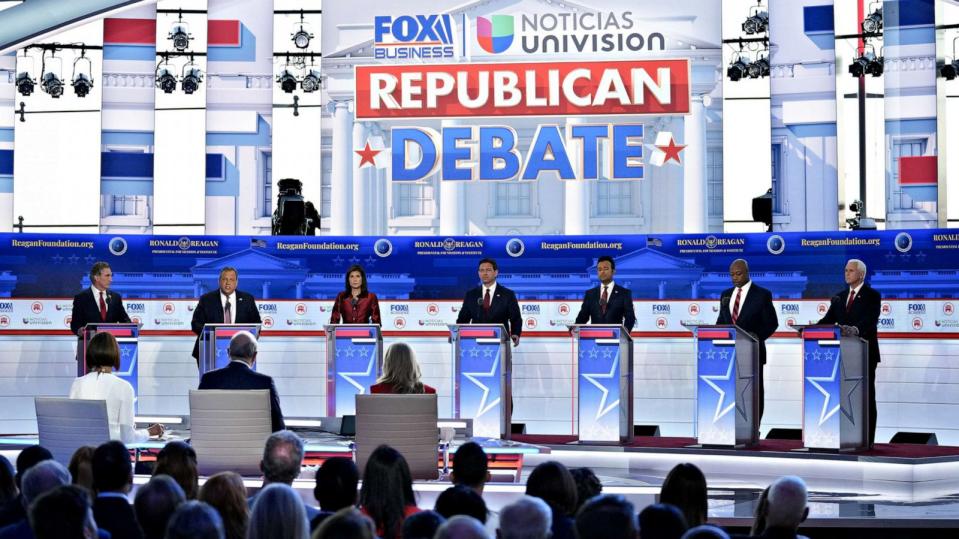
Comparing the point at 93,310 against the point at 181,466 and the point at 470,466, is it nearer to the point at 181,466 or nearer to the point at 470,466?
the point at 181,466

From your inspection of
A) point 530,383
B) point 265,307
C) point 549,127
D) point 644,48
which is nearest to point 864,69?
point 644,48

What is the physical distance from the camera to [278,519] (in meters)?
3.55

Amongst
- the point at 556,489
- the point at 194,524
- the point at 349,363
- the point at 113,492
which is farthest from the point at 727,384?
the point at 194,524

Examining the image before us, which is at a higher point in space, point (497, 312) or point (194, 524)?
point (497, 312)

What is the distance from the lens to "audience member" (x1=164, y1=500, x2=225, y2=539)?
3400 millimetres

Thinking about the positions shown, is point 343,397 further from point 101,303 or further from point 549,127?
point 549,127

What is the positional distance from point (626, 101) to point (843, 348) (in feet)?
14.7

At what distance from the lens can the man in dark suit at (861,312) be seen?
371 inches

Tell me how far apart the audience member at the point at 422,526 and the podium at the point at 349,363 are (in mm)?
5936

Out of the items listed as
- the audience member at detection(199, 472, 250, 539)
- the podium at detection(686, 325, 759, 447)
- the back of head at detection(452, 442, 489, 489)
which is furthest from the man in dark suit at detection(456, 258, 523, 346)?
the audience member at detection(199, 472, 250, 539)

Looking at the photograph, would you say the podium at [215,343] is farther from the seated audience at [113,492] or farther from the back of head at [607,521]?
the back of head at [607,521]

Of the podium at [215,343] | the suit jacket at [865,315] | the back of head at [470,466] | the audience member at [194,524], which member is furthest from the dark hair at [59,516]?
the suit jacket at [865,315]

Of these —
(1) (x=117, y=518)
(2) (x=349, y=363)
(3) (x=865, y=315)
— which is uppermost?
(3) (x=865, y=315)

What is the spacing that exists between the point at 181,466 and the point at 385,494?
2.55 ft
